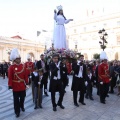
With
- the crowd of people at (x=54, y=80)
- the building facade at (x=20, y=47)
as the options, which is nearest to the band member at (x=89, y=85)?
the crowd of people at (x=54, y=80)

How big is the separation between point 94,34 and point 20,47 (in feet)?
60.7

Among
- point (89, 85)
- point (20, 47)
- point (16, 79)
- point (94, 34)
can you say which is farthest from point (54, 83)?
point (94, 34)

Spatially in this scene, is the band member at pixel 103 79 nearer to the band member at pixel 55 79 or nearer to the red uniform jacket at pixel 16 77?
the band member at pixel 55 79

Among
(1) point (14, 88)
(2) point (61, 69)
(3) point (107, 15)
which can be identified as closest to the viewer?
(1) point (14, 88)

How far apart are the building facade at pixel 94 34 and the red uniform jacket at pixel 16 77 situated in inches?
1579

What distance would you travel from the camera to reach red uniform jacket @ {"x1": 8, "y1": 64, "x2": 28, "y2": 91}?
5676 mm

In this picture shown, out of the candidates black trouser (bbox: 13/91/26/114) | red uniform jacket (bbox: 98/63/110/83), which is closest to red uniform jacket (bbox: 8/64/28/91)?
black trouser (bbox: 13/91/26/114)

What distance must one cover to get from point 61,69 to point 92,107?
1556 millimetres

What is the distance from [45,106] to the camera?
6695 mm

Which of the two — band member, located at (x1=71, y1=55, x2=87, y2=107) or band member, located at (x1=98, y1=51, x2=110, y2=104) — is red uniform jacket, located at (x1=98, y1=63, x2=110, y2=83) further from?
band member, located at (x1=71, y1=55, x2=87, y2=107)

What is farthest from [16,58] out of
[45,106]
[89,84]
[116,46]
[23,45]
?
[116,46]

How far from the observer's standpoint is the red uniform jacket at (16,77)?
5.68 m

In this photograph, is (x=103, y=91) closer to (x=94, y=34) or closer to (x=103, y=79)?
(x=103, y=79)

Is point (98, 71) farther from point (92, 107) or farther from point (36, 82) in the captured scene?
point (36, 82)
